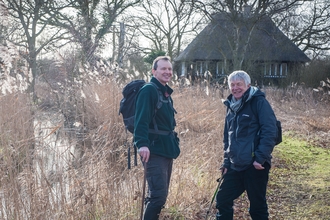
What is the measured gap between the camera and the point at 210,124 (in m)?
6.53

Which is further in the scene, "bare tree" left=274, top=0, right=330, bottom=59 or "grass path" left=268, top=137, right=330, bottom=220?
"bare tree" left=274, top=0, right=330, bottom=59

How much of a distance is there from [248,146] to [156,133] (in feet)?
2.46

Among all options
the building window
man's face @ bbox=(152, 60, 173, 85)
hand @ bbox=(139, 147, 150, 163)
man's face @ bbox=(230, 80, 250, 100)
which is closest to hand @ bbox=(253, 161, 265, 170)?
man's face @ bbox=(230, 80, 250, 100)

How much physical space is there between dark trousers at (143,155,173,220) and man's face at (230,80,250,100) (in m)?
0.82

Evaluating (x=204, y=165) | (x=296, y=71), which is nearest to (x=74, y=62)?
(x=204, y=165)

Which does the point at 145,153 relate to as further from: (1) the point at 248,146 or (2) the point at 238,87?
(2) the point at 238,87

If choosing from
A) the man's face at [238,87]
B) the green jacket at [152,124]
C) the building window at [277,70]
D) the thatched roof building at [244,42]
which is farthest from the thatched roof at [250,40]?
the green jacket at [152,124]

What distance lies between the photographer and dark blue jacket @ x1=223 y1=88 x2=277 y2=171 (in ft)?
9.02

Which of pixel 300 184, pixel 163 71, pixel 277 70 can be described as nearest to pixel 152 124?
pixel 163 71

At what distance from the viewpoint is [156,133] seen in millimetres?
2764

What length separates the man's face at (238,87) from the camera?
2.94 meters

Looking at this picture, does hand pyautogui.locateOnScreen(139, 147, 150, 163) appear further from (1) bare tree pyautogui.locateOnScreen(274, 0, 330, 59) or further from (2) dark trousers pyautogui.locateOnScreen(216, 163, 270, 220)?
(1) bare tree pyautogui.locateOnScreen(274, 0, 330, 59)

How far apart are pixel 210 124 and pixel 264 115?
374cm

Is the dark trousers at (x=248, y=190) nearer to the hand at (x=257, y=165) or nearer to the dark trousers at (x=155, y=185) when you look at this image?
the hand at (x=257, y=165)
